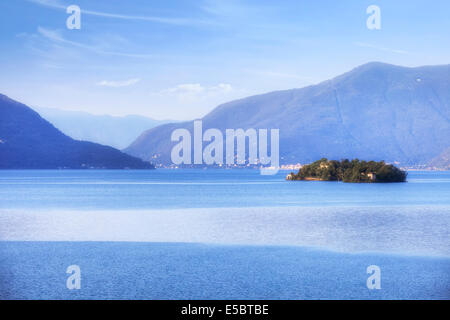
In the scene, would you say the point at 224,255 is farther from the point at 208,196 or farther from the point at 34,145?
the point at 34,145

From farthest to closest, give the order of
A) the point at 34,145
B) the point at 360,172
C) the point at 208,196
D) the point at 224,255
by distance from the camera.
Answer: the point at 34,145 → the point at 360,172 → the point at 208,196 → the point at 224,255

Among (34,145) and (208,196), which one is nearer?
(208,196)

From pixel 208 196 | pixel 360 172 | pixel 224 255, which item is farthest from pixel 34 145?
pixel 224 255

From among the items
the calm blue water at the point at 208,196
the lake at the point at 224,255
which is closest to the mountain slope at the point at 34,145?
the calm blue water at the point at 208,196

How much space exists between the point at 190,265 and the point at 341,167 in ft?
236

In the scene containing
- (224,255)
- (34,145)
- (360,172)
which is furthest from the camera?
(34,145)

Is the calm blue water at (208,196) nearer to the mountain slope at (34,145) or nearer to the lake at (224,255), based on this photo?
the lake at (224,255)

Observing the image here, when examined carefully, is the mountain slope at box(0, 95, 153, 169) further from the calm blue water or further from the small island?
the small island

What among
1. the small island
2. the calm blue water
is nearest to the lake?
the calm blue water

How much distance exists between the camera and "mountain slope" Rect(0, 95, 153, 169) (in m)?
129

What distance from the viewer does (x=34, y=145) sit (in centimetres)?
13475

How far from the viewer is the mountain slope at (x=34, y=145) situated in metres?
129
